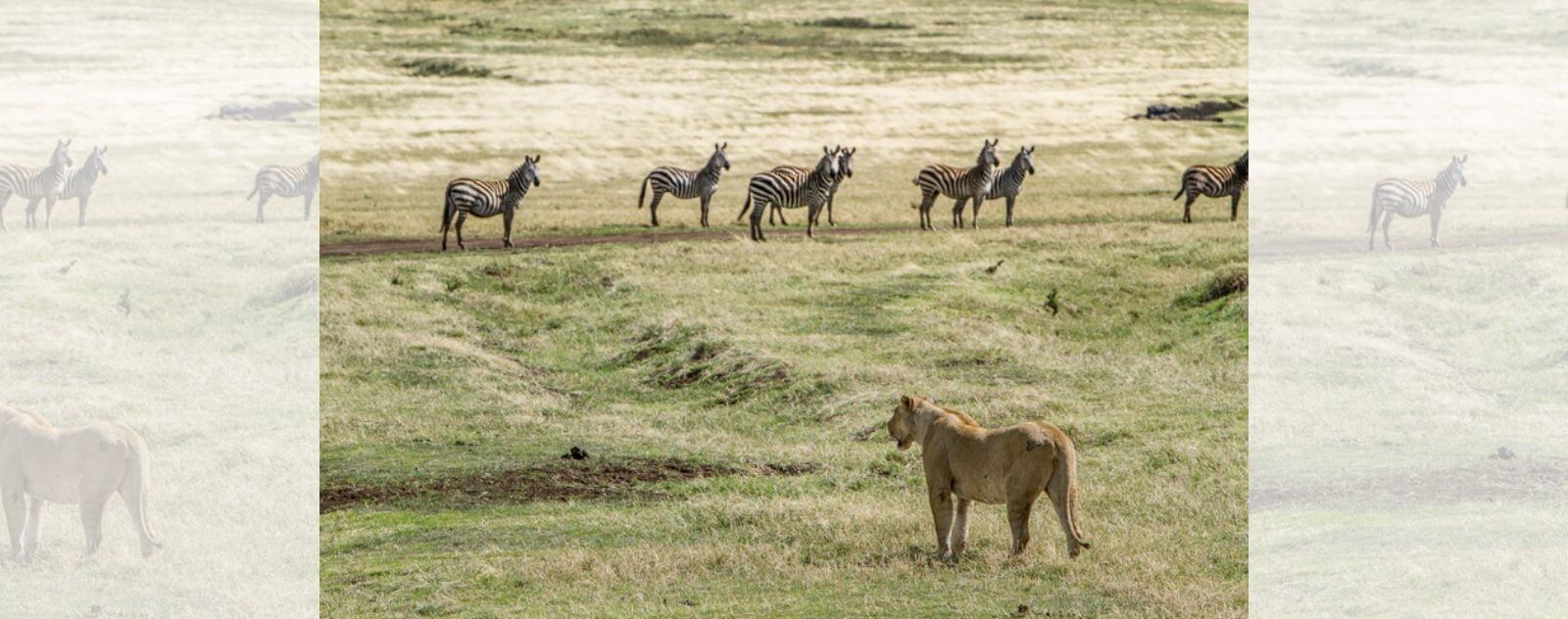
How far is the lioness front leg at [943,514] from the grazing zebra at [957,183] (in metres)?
26.4

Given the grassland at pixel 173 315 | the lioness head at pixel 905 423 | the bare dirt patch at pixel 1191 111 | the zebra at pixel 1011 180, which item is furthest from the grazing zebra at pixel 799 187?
the bare dirt patch at pixel 1191 111

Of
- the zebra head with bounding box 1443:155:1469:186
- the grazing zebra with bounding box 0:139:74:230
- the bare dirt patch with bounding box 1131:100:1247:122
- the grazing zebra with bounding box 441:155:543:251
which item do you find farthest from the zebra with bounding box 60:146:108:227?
the bare dirt patch with bounding box 1131:100:1247:122

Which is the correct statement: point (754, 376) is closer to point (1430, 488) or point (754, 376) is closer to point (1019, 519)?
point (1430, 488)

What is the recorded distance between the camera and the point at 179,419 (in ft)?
61.9

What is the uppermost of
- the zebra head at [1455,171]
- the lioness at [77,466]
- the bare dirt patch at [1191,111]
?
the bare dirt patch at [1191,111]

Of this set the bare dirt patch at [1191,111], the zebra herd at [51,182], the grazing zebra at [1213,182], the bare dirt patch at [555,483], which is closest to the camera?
the bare dirt patch at [555,483]

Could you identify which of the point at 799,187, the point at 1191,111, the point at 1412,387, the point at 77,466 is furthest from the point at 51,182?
the point at 1191,111

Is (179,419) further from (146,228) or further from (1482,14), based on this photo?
(1482,14)

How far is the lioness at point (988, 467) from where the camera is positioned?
12.0 metres

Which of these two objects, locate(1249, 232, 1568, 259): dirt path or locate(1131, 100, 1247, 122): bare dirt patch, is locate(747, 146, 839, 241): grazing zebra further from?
locate(1131, 100, 1247, 122): bare dirt patch

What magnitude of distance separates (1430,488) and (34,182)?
26771mm

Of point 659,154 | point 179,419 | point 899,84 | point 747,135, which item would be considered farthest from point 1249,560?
point 899,84

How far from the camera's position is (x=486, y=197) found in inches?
1380

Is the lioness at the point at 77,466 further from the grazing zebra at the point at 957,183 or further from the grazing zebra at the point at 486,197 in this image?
the grazing zebra at the point at 957,183
